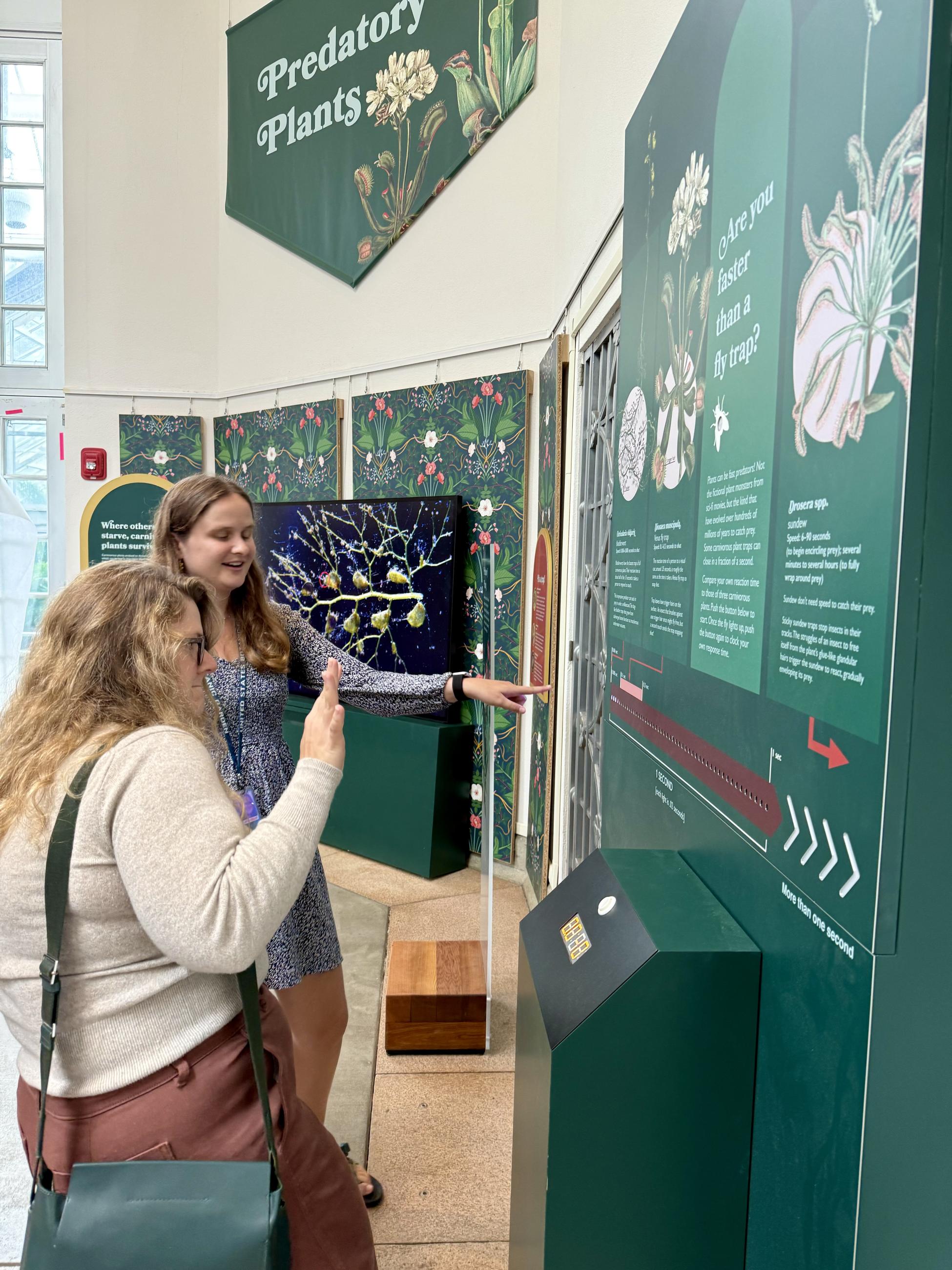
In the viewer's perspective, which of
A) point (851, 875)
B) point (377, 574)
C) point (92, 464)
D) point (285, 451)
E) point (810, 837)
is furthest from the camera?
point (92, 464)

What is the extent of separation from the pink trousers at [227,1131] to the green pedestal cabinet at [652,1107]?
290 millimetres

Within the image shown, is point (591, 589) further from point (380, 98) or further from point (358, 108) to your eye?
point (358, 108)

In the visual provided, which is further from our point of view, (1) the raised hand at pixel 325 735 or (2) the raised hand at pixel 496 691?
(2) the raised hand at pixel 496 691

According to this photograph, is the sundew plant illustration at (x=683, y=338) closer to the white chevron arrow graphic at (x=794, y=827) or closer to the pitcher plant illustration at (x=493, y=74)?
the white chevron arrow graphic at (x=794, y=827)

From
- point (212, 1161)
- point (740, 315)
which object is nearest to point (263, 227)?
point (740, 315)

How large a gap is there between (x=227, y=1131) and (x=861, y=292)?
49.6 inches

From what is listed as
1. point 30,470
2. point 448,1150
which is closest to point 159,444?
point 30,470

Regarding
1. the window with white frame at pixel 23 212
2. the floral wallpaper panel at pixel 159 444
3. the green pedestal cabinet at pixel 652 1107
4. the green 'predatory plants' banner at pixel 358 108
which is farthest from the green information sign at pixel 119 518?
the green pedestal cabinet at pixel 652 1107

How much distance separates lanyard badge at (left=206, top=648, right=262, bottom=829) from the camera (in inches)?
76.1

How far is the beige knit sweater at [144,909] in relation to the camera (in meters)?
1.06

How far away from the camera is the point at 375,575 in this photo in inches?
195

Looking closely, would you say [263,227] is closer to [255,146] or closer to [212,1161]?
[255,146]

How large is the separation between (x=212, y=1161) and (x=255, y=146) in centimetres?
641

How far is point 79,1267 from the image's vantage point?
1.06m
